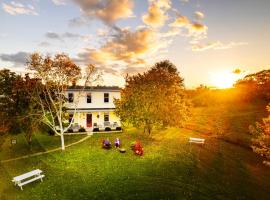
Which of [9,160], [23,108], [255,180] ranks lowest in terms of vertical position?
[255,180]

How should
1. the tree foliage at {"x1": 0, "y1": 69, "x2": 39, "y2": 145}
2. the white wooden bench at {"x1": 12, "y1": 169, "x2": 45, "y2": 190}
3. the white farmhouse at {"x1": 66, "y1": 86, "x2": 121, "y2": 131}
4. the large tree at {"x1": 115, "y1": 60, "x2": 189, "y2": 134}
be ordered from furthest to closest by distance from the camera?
1. the white farmhouse at {"x1": 66, "y1": 86, "x2": 121, "y2": 131}
2. the large tree at {"x1": 115, "y1": 60, "x2": 189, "y2": 134}
3. the tree foliage at {"x1": 0, "y1": 69, "x2": 39, "y2": 145}
4. the white wooden bench at {"x1": 12, "y1": 169, "x2": 45, "y2": 190}

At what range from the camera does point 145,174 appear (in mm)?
23234

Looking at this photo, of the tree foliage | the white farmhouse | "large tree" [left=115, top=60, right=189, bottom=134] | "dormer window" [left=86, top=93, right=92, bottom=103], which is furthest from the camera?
"dormer window" [left=86, top=93, right=92, bottom=103]

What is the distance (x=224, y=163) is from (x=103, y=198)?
56.3 ft

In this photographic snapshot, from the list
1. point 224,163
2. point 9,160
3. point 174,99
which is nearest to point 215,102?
point 174,99

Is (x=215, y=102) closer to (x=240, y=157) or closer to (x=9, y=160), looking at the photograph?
(x=240, y=157)

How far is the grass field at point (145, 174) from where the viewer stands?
767 inches

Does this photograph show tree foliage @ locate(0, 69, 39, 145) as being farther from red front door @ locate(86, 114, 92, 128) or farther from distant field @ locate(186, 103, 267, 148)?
distant field @ locate(186, 103, 267, 148)

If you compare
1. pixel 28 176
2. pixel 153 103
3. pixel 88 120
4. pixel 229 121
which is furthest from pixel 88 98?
pixel 229 121

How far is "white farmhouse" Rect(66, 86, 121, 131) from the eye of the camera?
46000 mm

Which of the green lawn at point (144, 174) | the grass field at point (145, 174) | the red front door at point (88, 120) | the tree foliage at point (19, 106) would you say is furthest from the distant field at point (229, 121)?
the tree foliage at point (19, 106)

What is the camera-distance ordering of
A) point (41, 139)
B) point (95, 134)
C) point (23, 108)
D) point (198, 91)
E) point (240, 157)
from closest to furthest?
point (23, 108) < point (240, 157) < point (41, 139) < point (95, 134) < point (198, 91)

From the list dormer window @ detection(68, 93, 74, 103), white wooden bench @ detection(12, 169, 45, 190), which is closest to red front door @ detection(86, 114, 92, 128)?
dormer window @ detection(68, 93, 74, 103)

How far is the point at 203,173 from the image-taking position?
24656 mm
